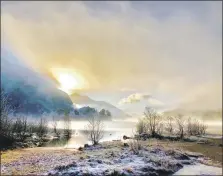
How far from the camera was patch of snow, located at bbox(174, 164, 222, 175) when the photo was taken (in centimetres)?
3700

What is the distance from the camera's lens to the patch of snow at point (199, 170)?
37000 millimetres

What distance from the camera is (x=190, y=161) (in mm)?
45562

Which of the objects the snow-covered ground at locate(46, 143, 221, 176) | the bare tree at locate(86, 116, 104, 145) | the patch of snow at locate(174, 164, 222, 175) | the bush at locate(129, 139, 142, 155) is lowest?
the patch of snow at locate(174, 164, 222, 175)

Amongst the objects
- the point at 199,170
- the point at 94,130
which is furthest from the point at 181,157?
the point at 94,130

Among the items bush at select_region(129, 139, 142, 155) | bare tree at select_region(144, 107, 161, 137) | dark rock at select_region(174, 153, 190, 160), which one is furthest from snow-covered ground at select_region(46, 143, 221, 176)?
bare tree at select_region(144, 107, 161, 137)

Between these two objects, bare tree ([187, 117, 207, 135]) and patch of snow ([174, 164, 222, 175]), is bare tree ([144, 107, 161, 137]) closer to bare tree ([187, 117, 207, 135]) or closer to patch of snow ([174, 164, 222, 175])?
bare tree ([187, 117, 207, 135])

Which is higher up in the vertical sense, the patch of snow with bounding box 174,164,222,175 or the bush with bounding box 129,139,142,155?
the bush with bounding box 129,139,142,155

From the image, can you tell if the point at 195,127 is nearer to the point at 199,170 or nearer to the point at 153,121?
the point at 153,121

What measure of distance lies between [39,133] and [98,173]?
255 ft

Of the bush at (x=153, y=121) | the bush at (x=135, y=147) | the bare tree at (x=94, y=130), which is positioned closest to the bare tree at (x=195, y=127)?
the bush at (x=153, y=121)

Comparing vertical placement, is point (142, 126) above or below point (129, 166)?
above

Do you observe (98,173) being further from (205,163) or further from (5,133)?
(5,133)

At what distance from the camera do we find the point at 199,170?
38.6 meters

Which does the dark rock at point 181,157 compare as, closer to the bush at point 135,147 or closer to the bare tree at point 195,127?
the bush at point 135,147
